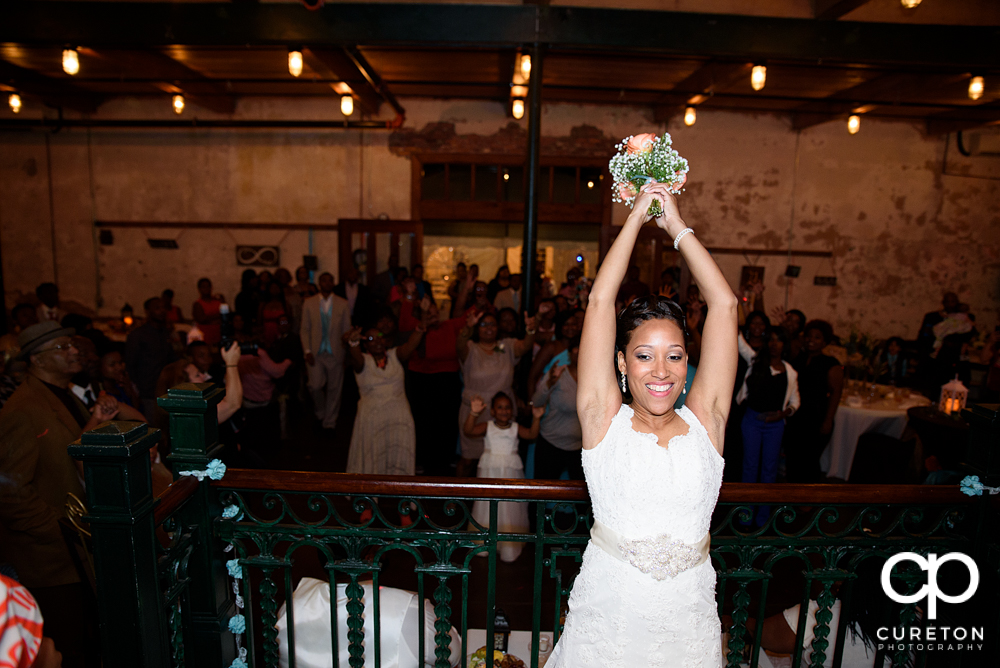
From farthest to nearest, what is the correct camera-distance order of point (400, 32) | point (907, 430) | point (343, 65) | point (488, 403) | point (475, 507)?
1. point (343, 65)
2. point (400, 32)
3. point (907, 430)
4. point (488, 403)
5. point (475, 507)

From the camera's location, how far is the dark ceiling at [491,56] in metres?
5.79

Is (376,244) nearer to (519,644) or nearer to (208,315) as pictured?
(208,315)

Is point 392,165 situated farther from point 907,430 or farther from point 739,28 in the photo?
point 907,430

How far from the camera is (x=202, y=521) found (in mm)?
1991

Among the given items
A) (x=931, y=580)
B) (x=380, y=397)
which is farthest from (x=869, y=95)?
(x=931, y=580)

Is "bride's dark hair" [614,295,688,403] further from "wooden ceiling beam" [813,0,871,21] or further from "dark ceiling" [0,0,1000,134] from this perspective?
"wooden ceiling beam" [813,0,871,21]

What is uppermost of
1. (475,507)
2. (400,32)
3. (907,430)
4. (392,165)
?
(400,32)

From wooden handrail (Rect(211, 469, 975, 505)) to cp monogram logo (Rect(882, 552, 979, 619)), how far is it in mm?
225

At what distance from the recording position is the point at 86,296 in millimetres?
10492

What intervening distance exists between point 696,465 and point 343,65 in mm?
7354

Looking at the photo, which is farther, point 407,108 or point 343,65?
point 407,108

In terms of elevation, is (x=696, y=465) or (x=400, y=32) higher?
(x=400, y=32)

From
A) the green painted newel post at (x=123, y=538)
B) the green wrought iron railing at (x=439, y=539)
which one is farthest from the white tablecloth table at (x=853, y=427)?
the green painted newel post at (x=123, y=538)

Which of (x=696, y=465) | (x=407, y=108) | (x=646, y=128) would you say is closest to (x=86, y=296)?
(x=407, y=108)
